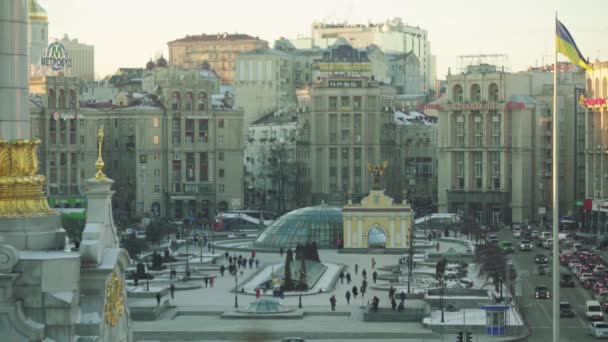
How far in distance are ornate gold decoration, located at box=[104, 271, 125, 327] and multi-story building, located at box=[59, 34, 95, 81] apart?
510 feet

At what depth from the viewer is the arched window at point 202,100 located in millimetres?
126062

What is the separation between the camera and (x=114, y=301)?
26.2 meters

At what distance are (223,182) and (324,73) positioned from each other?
13.5 metres

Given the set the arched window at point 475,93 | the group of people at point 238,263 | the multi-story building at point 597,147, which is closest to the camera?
the group of people at point 238,263

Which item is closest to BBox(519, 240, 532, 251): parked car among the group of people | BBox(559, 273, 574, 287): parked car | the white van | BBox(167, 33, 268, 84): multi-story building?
the group of people

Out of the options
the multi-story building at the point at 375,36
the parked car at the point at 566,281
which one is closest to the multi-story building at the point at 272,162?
the multi-story building at the point at 375,36

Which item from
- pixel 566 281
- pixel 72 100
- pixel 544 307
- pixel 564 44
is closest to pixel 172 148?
pixel 72 100

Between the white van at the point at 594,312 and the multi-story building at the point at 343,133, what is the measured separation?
7301cm

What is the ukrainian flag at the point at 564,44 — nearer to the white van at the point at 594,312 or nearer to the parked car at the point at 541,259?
the white van at the point at 594,312

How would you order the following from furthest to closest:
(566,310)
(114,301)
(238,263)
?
1. (238,263)
2. (566,310)
3. (114,301)

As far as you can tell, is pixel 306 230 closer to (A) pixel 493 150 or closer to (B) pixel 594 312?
(A) pixel 493 150

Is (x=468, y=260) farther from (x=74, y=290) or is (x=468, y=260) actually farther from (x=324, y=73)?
(x=74, y=290)

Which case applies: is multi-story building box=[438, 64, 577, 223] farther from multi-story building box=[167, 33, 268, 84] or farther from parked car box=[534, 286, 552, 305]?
multi-story building box=[167, 33, 268, 84]

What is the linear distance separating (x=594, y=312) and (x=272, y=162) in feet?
274
